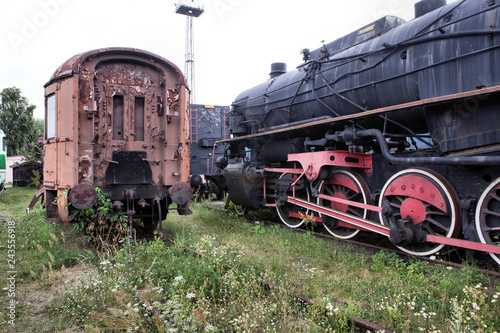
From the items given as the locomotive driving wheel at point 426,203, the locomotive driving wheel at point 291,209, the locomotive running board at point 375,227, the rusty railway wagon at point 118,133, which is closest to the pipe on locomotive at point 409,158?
the locomotive driving wheel at point 426,203

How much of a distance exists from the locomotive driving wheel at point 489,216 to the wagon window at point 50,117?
20.9 feet

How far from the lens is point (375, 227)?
5.03m

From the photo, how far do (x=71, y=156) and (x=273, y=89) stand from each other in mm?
4482

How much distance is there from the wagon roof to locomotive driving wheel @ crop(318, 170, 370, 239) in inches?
136

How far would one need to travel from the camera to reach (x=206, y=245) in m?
4.39

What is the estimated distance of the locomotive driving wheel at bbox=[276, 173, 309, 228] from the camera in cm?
699

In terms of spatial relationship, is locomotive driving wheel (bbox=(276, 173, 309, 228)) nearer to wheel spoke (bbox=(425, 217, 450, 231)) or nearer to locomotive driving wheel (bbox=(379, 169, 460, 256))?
locomotive driving wheel (bbox=(379, 169, 460, 256))

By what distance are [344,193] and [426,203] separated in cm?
154

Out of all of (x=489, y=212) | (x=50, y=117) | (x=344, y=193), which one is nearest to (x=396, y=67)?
(x=344, y=193)

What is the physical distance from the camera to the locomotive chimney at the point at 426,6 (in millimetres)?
5189

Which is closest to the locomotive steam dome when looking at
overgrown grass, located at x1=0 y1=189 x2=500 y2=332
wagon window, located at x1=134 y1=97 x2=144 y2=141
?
overgrown grass, located at x1=0 y1=189 x2=500 y2=332

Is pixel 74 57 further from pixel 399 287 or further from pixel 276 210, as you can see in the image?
A: pixel 399 287

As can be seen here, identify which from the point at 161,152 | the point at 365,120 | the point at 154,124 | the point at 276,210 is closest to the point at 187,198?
the point at 161,152

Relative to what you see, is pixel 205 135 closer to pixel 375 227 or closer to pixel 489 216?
pixel 375 227
